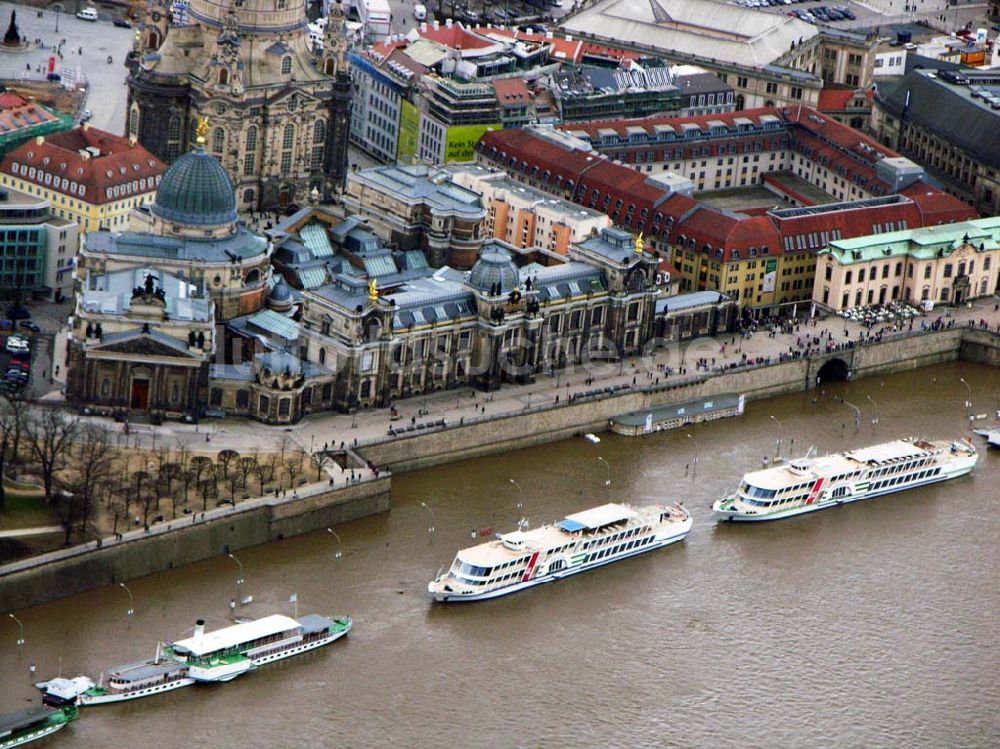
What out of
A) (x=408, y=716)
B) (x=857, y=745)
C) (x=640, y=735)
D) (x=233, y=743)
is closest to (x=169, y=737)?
(x=233, y=743)

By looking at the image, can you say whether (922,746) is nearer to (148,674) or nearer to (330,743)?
(330,743)

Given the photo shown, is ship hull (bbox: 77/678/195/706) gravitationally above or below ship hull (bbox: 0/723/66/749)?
above

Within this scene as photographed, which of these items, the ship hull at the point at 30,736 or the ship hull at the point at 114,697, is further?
the ship hull at the point at 114,697

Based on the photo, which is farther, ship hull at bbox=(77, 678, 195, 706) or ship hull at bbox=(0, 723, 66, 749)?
ship hull at bbox=(77, 678, 195, 706)

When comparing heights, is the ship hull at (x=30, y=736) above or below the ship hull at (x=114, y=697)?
below

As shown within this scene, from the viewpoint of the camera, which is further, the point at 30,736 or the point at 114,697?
Answer: the point at 114,697

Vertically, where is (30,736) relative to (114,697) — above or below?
below

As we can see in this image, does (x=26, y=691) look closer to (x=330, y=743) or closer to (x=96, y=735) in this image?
(x=96, y=735)

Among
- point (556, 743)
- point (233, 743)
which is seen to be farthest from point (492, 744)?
point (233, 743)
